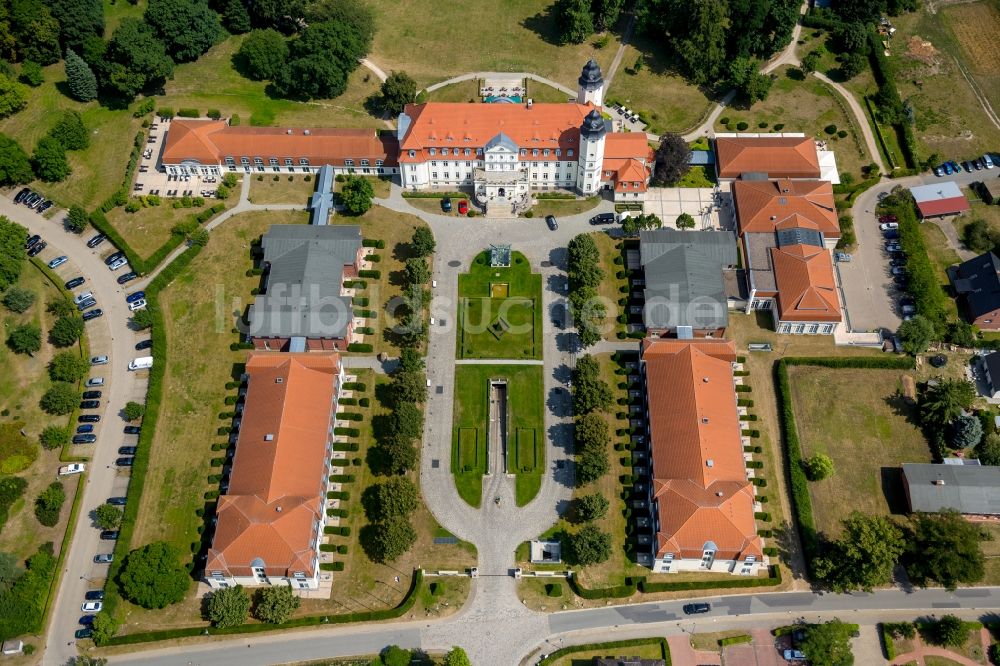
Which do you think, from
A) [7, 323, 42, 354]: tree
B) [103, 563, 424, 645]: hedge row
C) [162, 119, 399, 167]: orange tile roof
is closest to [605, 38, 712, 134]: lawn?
[162, 119, 399, 167]: orange tile roof

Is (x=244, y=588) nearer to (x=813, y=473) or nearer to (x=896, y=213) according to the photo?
(x=813, y=473)

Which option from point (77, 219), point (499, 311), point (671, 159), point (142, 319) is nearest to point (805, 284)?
point (671, 159)

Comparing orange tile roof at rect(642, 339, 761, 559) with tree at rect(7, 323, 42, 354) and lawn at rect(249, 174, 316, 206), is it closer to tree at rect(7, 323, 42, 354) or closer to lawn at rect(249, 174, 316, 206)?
lawn at rect(249, 174, 316, 206)

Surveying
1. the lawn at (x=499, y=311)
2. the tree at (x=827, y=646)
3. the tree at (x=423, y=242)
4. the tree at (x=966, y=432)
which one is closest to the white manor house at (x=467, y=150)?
the lawn at (x=499, y=311)

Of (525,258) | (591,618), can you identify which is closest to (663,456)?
(591,618)

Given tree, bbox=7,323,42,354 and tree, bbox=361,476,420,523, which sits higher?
tree, bbox=7,323,42,354

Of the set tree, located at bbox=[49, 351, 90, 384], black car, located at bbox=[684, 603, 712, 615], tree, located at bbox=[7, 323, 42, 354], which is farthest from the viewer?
tree, located at bbox=[7, 323, 42, 354]
